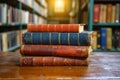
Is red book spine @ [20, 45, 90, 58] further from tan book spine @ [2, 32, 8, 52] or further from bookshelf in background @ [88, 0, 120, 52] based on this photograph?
bookshelf in background @ [88, 0, 120, 52]

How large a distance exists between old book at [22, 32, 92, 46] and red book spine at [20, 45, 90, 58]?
0.02 meters

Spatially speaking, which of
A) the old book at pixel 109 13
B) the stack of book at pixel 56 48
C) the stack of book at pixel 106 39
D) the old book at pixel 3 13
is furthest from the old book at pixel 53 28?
the old book at pixel 109 13

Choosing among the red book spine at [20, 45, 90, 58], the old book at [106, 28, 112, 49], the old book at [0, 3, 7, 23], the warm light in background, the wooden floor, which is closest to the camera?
the wooden floor

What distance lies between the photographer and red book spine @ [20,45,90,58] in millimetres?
692

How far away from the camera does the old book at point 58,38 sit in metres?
0.70

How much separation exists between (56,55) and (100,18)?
5.84ft

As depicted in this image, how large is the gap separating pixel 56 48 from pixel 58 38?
0.04 metres

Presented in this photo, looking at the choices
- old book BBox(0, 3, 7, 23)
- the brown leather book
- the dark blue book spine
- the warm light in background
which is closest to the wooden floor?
the brown leather book

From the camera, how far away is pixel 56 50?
0.71m

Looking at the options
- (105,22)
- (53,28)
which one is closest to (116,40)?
(105,22)

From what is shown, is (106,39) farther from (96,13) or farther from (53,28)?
(53,28)

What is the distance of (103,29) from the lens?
2.37 m

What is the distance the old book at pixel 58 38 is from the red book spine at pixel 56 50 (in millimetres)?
17

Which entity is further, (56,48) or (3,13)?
(3,13)
